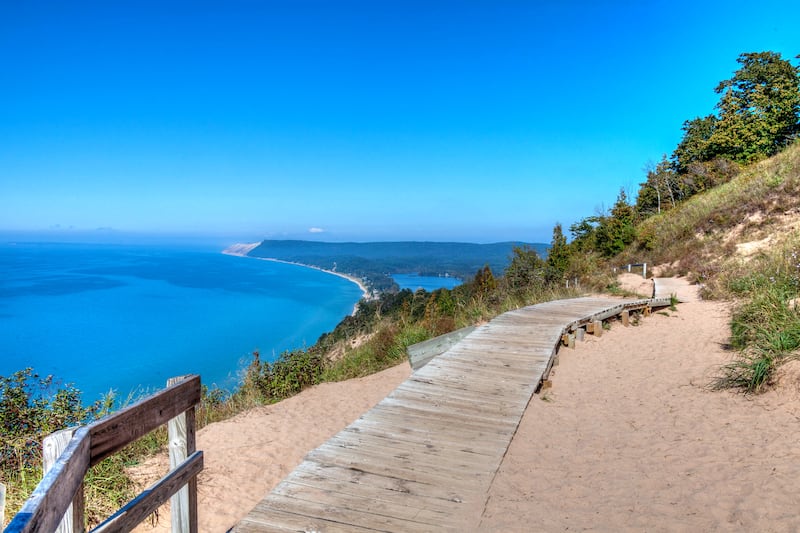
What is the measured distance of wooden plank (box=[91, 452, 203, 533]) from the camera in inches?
75.2

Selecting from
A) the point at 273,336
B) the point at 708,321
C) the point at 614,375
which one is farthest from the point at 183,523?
the point at 273,336

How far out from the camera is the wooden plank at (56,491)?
3.69 ft

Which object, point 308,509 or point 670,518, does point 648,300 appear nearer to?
point 670,518

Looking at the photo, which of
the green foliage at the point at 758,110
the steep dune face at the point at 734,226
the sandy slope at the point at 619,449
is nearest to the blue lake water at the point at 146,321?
the sandy slope at the point at 619,449

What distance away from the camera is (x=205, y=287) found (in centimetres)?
11875

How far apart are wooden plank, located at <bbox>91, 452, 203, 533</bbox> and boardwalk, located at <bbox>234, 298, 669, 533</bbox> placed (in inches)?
23.2

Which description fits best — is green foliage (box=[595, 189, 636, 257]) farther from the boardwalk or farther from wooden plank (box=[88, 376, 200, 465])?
wooden plank (box=[88, 376, 200, 465])

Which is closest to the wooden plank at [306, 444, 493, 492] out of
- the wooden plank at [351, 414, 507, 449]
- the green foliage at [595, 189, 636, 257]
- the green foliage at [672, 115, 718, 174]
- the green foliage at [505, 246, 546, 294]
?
the wooden plank at [351, 414, 507, 449]

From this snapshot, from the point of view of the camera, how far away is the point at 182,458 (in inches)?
104

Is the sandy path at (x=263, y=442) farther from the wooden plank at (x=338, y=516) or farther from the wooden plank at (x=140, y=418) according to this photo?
the wooden plank at (x=140, y=418)

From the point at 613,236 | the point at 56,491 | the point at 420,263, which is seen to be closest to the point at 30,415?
the point at 56,491

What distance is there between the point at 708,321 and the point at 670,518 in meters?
7.99

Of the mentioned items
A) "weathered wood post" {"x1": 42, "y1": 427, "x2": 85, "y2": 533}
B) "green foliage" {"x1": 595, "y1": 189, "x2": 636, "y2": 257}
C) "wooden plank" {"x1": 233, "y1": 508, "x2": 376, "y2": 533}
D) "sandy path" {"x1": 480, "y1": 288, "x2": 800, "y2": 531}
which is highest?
"green foliage" {"x1": 595, "y1": 189, "x2": 636, "y2": 257}

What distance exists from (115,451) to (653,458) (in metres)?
4.46
